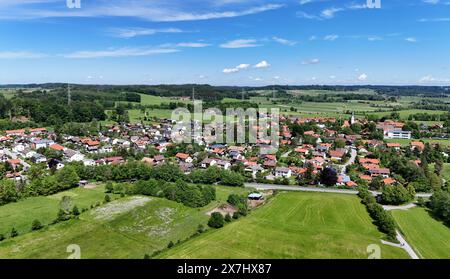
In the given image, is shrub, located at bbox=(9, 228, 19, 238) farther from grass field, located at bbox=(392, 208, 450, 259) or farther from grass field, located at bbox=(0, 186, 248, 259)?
grass field, located at bbox=(392, 208, 450, 259)

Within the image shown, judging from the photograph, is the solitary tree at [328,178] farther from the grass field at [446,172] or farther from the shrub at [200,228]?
the shrub at [200,228]

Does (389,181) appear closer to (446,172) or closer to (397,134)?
(446,172)

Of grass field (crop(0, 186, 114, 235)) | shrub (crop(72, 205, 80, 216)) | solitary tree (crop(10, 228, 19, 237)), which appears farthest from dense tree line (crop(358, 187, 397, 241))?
solitary tree (crop(10, 228, 19, 237))

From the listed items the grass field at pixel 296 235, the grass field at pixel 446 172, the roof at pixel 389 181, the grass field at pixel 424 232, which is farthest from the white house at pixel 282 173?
the grass field at pixel 446 172

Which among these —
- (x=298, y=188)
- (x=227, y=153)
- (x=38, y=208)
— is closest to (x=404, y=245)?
(x=298, y=188)

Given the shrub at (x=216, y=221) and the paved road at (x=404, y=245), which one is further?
the shrub at (x=216, y=221)
